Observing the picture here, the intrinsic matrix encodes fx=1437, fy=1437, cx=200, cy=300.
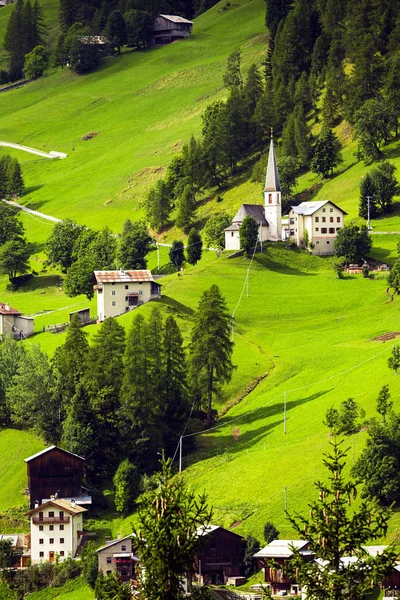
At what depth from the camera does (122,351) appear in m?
119

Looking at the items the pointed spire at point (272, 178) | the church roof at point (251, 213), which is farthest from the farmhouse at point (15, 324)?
the pointed spire at point (272, 178)

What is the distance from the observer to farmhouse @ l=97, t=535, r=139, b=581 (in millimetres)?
90750

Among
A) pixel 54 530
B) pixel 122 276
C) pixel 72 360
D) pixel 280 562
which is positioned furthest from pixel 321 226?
pixel 280 562

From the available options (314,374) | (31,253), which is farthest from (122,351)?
(31,253)

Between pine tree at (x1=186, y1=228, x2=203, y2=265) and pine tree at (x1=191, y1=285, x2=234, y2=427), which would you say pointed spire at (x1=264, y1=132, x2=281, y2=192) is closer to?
pine tree at (x1=186, y1=228, x2=203, y2=265)

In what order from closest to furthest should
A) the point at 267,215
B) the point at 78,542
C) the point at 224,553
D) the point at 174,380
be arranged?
1. the point at 224,553
2. the point at 78,542
3. the point at 174,380
4. the point at 267,215

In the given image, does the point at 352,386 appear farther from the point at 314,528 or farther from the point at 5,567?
the point at 314,528

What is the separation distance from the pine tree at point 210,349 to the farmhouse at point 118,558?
25464 millimetres

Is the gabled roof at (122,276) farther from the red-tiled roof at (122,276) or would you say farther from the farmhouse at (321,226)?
the farmhouse at (321,226)

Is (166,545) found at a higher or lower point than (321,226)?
lower

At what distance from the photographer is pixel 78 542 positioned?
99188 millimetres

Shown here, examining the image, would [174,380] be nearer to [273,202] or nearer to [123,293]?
[123,293]

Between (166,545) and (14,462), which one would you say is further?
(14,462)

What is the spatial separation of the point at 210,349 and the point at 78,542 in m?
24.5
